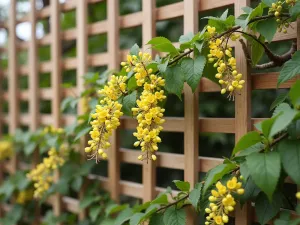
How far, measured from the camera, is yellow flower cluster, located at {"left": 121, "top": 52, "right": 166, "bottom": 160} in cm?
115

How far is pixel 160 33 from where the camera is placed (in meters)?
2.31

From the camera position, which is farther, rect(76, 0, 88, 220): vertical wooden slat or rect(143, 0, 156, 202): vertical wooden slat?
rect(76, 0, 88, 220): vertical wooden slat

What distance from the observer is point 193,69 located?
118 cm

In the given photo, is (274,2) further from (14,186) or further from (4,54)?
(4,54)

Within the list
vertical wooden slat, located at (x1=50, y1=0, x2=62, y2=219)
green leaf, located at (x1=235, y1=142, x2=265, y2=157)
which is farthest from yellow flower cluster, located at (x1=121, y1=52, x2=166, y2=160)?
vertical wooden slat, located at (x1=50, y1=0, x2=62, y2=219)

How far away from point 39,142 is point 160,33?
0.90 m

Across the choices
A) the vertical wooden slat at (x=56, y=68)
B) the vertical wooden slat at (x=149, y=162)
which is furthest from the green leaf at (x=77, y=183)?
the vertical wooden slat at (x=149, y=162)

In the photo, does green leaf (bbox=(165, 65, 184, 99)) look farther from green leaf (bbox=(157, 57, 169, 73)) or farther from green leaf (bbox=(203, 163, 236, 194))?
green leaf (bbox=(203, 163, 236, 194))

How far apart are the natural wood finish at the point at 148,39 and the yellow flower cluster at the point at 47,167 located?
50cm

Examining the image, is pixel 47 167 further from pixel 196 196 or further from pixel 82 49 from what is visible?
pixel 196 196

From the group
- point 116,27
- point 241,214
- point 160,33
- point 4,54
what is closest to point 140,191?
point 241,214

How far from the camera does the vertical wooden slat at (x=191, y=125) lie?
4.49 feet

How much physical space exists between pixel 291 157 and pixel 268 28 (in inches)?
14.5

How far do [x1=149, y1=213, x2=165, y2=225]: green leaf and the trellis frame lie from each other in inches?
5.4
